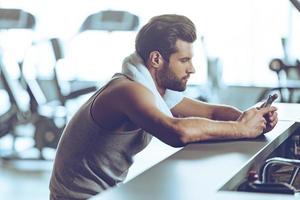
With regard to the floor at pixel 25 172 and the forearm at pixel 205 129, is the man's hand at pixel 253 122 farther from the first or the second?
the floor at pixel 25 172

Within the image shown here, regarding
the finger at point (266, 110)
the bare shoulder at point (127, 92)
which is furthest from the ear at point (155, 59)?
the finger at point (266, 110)

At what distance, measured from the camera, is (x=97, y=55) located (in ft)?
19.8

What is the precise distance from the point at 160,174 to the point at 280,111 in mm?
A: 1579

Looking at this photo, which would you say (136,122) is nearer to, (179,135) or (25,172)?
(179,135)

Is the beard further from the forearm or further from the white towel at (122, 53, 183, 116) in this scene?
the forearm

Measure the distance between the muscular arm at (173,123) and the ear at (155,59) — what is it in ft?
0.74

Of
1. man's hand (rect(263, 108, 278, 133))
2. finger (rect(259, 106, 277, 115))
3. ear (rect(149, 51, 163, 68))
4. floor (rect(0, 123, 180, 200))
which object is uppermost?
ear (rect(149, 51, 163, 68))

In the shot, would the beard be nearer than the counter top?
No

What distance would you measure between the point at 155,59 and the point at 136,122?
33 cm

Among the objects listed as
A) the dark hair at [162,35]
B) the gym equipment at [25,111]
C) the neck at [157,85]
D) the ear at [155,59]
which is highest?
the dark hair at [162,35]

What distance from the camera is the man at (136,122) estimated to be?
239cm

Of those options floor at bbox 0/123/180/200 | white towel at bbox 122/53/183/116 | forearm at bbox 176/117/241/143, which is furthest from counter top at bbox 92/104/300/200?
floor at bbox 0/123/180/200

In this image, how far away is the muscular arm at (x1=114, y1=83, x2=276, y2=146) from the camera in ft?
7.67

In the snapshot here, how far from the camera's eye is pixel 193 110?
9.64ft
